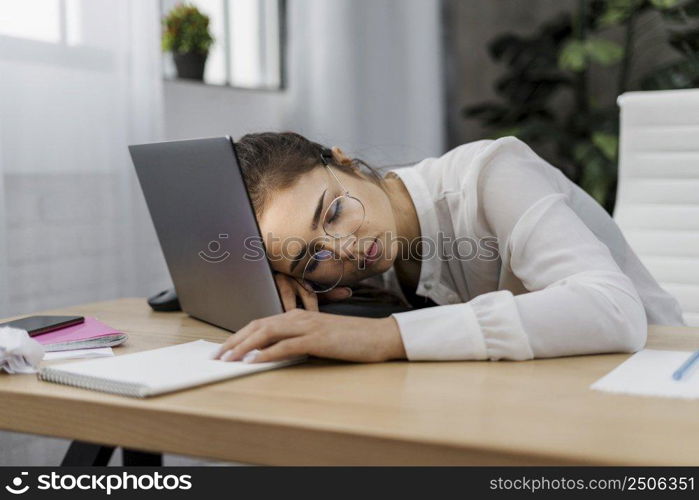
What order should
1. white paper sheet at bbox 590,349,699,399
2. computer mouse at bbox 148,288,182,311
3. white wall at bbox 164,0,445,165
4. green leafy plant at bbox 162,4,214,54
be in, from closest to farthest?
white paper sheet at bbox 590,349,699,399, computer mouse at bbox 148,288,182,311, green leafy plant at bbox 162,4,214,54, white wall at bbox 164,0,445,165

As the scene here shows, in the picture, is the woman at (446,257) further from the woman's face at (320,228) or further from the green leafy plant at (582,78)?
the green leafy plant at (582,78)

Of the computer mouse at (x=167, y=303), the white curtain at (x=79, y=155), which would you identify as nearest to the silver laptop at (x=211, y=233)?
the computer mouse at (x=167, y=303)

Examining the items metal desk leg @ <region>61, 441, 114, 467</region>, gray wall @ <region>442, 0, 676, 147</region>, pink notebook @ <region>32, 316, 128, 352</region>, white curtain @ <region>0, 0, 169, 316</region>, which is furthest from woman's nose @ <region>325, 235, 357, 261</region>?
gray wall @ <region>442, 0, 676, 147</region>

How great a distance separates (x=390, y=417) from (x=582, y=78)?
2976mm

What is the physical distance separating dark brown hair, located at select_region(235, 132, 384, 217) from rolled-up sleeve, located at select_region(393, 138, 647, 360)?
0.92 feet

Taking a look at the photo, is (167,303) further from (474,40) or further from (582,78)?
(474,40)

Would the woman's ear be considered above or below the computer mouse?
above

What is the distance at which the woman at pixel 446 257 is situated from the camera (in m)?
0.88

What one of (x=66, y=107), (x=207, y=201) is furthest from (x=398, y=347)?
(x=66, y=107)

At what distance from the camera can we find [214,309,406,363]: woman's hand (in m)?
0.86

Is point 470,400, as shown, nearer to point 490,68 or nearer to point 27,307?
point 27,307

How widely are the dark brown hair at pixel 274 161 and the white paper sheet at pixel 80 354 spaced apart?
0.83 ft

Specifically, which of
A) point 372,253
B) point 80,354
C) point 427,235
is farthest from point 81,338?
point 427,235

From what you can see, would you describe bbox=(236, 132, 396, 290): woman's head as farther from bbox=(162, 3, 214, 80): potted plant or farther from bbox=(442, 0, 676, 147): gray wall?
bbox=(442, 0, 676, 147): gray wall
